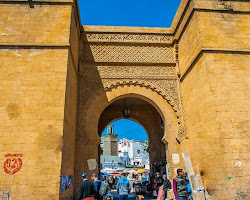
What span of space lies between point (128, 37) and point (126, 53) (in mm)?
595

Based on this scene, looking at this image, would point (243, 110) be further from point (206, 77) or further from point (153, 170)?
point (153, 170)

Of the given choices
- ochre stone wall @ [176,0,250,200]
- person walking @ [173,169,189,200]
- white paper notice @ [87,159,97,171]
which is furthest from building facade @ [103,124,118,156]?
person walking @ [173,169,189,200]

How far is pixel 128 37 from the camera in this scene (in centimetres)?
768

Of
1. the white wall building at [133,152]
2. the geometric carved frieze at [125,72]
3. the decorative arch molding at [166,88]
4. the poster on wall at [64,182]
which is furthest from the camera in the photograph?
the white wall building at [133,152]

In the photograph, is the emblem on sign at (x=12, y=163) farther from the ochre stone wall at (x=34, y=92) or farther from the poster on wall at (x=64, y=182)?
the poster on wall at (x=64, y=182)

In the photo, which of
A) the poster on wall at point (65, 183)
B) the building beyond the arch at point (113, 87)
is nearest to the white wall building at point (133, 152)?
the building beyond the arch at point (113, 87)

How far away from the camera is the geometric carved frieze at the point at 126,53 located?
7398 mm

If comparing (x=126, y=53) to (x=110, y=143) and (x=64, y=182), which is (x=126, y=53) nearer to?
(x=64, y=182)

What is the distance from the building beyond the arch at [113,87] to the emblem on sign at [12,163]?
2cm

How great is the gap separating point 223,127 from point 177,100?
2196 mm

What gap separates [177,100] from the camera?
284 inches

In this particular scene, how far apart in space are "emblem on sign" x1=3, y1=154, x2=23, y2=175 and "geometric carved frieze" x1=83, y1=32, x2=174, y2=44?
4394 mm

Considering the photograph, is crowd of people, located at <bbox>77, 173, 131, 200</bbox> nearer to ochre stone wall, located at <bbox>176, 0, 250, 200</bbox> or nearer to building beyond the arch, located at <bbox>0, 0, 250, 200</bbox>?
building beyond the arch, located at <bbox>0, 0, 250, 200</bbox>

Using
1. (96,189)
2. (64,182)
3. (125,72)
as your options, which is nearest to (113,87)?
(125,72)
